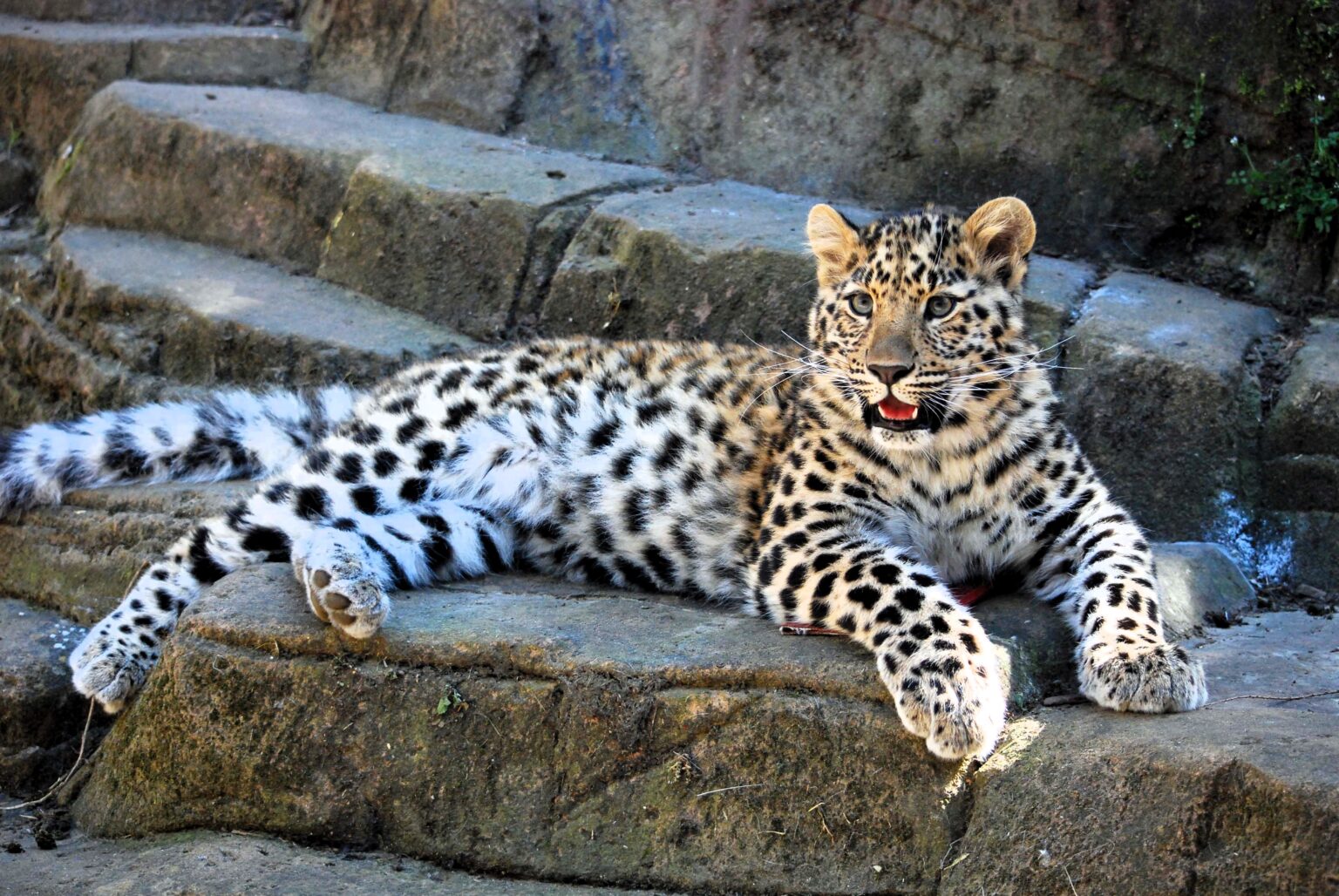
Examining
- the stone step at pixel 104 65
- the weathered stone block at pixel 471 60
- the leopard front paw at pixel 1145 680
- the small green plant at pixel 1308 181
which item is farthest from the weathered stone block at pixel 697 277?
the stone step at pixel 104 65

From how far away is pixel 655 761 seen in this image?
4.48 metres

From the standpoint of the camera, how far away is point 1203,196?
24.4 ft

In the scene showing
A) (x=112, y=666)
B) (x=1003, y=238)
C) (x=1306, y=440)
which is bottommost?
(x=112, y=666)

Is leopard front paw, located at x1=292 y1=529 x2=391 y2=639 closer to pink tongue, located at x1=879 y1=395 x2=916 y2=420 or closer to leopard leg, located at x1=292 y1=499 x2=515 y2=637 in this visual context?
leopard leg, located at x1=292 y1=499 x2=515 y2=637

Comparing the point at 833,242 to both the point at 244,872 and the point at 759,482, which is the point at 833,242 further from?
the point at 244,872

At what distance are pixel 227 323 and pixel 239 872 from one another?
365 cm

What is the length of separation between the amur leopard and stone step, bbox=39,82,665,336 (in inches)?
52.0

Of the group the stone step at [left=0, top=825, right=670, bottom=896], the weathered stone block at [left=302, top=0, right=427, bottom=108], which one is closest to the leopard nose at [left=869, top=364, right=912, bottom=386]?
the stone step at [left=0, top=825, right=670, bottom=896]

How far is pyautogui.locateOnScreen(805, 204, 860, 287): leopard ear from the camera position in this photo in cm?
536

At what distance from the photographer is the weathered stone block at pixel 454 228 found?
7539 mm

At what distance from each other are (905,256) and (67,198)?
18.4ft

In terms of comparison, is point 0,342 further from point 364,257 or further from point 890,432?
point 890,432

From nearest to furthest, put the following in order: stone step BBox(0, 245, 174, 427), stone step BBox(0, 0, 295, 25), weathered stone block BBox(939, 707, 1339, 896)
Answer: weathered stone block BBox(939, 707, 1339, 896) < stone step BBox(0, 245, 174, 427) < stone step BBox(0, 0, 295, 25)

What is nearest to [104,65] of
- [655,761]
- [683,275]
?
[683,275]
